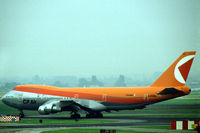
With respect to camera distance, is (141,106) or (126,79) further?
(126,79)

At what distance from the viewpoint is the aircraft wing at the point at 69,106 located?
200 ft

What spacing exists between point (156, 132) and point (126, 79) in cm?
15394

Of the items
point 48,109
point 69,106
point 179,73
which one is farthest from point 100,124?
point 179,73

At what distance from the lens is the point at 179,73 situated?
63.0m

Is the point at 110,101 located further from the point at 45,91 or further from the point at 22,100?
the point at 22,100

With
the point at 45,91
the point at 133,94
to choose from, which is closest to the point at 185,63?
the point at 133,94

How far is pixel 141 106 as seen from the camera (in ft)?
206

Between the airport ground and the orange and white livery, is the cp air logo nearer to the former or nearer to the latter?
the orange and white livery

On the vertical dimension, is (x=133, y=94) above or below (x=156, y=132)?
above

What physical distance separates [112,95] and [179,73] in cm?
1170

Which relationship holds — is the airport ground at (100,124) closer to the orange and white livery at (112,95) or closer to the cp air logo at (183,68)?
the orange and white livery at (112,95)

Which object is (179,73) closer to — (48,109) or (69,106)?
(69,106)

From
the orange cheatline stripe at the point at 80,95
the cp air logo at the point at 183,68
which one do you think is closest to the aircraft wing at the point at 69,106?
the orange cheatline stripe at the point at 80,95

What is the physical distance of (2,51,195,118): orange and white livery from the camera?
61.4 meters
